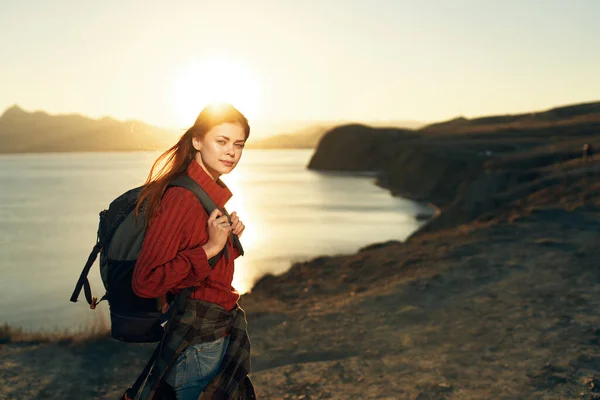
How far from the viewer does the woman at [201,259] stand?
104 inches

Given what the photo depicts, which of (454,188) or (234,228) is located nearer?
(234,228)

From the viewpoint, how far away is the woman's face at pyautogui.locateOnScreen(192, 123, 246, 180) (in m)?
2.85

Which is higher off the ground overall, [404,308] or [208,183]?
[208,183]

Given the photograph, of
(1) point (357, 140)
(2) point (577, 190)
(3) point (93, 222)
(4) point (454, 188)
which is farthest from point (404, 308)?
(1) point (357, 140)

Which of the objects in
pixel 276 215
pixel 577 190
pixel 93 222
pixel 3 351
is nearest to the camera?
pixel 3 351

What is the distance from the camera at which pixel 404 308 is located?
9773 mm

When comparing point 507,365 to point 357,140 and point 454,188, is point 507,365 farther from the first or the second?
point 357,140

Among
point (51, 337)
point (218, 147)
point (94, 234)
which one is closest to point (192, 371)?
point (218, 147)

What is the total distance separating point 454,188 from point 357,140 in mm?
64347

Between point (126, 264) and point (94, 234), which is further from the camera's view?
point (94, 234)

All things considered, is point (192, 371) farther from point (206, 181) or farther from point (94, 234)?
point (94, 234)

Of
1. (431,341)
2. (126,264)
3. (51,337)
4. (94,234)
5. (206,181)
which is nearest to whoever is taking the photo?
(126,264)

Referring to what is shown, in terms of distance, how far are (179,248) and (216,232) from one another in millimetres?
187

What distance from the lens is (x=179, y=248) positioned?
2.68m
